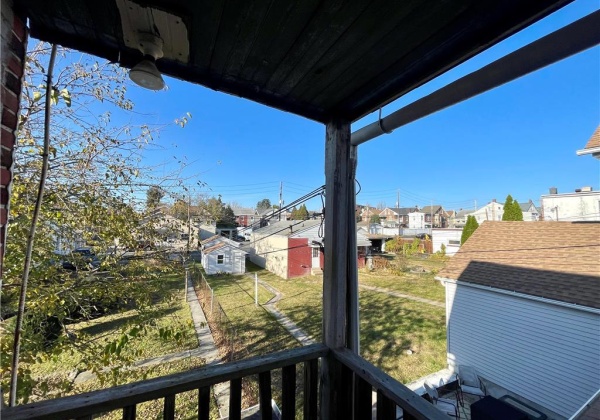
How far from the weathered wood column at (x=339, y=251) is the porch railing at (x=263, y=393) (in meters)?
0.08

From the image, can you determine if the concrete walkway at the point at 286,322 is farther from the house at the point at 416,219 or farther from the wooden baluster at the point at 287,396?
the house at the point at 416,219

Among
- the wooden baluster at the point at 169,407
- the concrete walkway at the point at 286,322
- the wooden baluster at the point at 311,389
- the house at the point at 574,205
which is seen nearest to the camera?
the wooden baluster at the point at 169,407

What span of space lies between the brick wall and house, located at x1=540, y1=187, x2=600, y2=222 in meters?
11.5

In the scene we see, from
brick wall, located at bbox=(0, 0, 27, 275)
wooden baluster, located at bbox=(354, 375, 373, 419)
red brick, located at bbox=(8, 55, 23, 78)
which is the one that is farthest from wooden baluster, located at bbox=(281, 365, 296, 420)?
red brick, located at bbox=(8, 55, 23, 78)

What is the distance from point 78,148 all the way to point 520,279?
7.51 metres

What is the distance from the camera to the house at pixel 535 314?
4.37 m

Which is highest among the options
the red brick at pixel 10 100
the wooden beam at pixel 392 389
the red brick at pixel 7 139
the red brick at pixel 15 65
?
the red brick at pixel 15 65

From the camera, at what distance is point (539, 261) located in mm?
5734

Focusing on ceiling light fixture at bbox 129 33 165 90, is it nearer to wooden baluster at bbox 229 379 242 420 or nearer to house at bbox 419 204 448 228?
wooden baluster at bbox 229 379 242 420

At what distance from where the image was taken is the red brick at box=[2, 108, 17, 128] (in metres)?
0.82

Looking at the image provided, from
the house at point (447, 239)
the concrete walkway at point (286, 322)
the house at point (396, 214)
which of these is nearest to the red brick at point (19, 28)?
the concrete walkway at point (286, 322)

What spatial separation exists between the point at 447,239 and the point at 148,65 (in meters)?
23.3

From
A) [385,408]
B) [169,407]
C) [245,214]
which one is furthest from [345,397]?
[245,214]

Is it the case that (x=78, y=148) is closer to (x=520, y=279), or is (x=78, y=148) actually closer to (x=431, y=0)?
(x=431, y=0)
